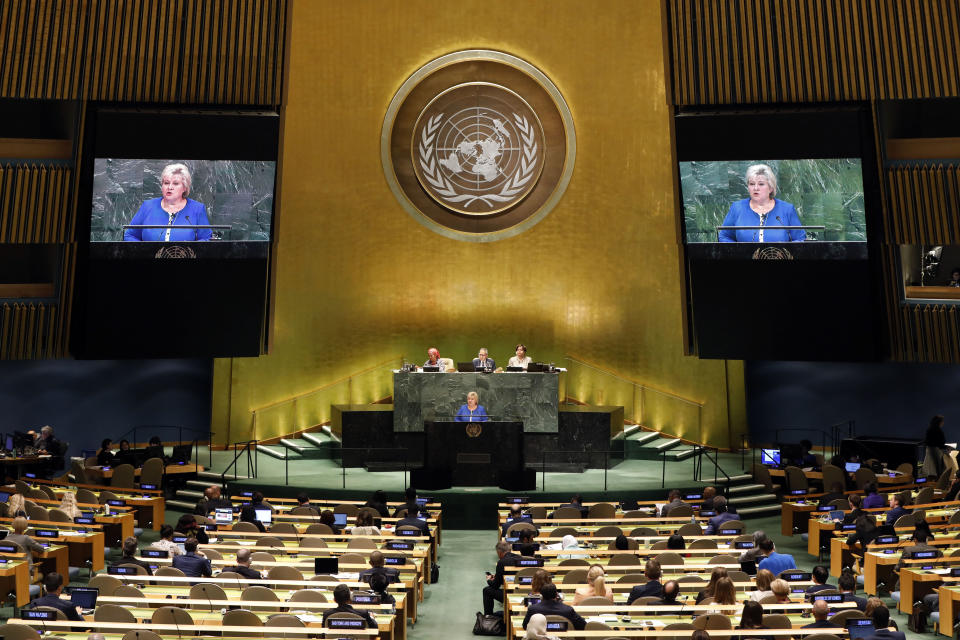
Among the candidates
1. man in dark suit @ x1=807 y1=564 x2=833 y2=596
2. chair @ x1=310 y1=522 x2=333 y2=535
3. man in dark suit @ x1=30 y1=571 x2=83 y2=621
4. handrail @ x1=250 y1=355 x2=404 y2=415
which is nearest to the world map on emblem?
handrail @ x1=250 y1=355 x2=404 y2=415

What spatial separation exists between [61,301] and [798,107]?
12.6 meters

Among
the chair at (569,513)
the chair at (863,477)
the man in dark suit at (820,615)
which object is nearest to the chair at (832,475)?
the chair at (863,477)

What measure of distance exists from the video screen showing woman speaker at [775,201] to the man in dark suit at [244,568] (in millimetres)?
10063

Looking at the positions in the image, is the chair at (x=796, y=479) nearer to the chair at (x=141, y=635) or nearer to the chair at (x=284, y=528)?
the chair at (x=284, y=528)

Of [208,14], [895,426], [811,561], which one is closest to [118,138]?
[208,14]

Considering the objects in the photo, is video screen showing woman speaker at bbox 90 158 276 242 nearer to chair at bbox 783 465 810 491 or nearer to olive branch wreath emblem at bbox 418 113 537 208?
olive branch wreath emblem at bbox 418 113 537 208

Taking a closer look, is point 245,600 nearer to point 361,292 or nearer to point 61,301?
point 61,301

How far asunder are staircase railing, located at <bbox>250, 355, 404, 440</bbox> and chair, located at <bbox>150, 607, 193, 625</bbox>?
1273cm

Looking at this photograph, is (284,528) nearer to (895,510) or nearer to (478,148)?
(895,510)

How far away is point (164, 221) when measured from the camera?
18297 mm

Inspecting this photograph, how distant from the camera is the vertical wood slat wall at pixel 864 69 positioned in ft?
57.9

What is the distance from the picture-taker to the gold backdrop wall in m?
21.4

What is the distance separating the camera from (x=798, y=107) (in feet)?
59.3

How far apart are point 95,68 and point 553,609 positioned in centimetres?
1356
